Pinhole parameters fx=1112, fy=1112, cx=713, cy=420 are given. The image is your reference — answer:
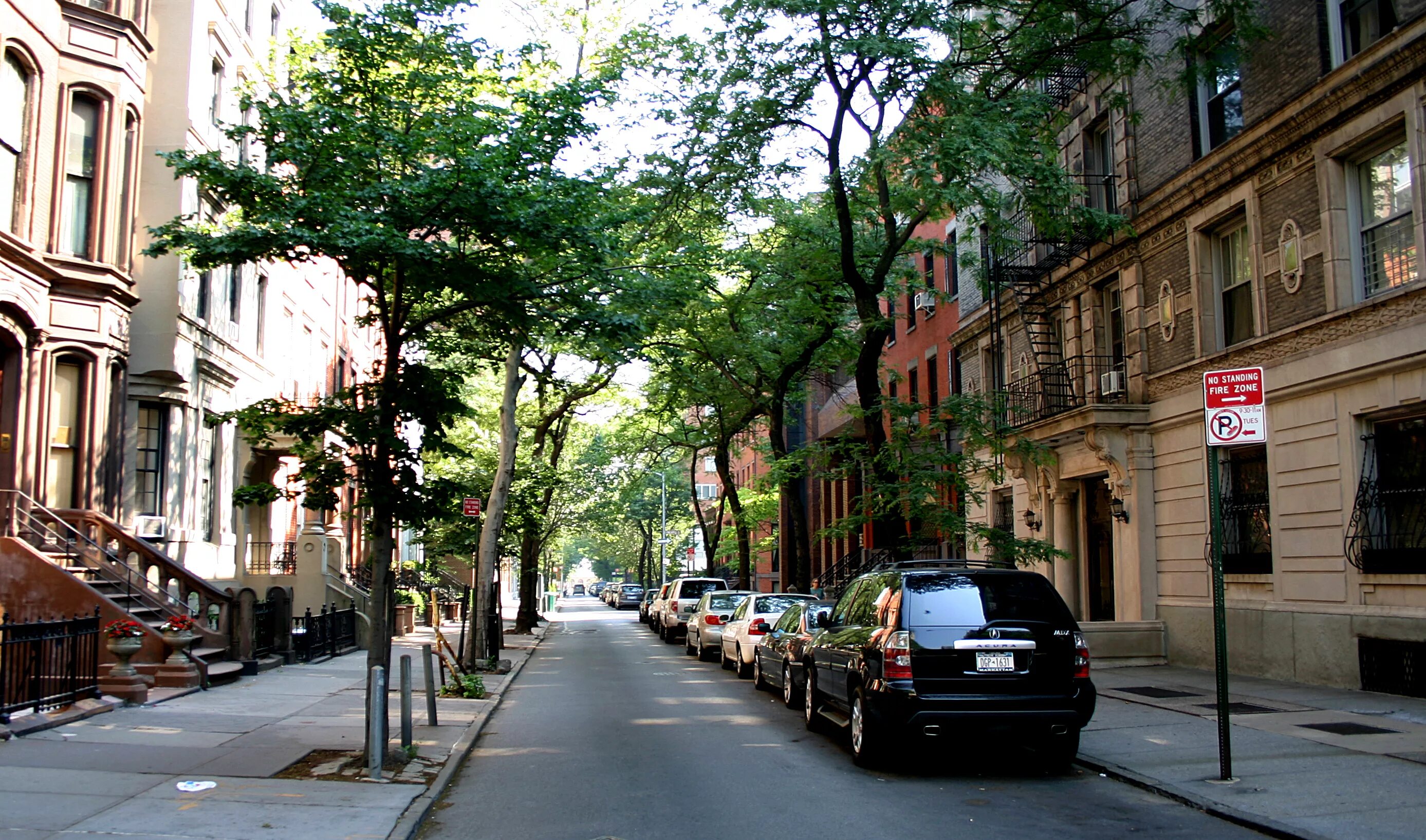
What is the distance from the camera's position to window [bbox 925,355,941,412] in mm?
31391

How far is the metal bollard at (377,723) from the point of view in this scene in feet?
30.8

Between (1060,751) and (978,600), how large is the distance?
1.55m

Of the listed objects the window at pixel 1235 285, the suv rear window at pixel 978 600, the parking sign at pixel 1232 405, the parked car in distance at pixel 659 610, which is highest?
the window at pixel 1235 285

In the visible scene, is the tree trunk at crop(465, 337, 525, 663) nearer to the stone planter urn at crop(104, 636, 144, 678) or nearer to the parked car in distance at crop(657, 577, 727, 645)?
the stone planter urn at crop(104, 636, 144, 678)

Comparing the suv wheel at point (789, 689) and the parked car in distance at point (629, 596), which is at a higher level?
the suv wheel at point (789, 689)

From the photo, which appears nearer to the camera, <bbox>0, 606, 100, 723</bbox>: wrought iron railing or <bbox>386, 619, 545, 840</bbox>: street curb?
<bbox>386, 619, 545, 840</bbox>: street curb

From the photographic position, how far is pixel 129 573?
16328 millimetres

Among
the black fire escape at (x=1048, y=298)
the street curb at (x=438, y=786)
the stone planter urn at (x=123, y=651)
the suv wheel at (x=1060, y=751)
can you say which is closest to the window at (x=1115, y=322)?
the black fire escape at (x=1048, y=298)

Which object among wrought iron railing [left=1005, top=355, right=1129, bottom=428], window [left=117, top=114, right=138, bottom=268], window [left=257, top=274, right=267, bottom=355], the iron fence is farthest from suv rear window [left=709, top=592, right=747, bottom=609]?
window [left=117, top=114, right=138, bottom=268]

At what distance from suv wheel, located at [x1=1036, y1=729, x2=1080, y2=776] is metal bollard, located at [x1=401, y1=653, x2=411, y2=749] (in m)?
5.69

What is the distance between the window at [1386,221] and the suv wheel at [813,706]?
340 inches

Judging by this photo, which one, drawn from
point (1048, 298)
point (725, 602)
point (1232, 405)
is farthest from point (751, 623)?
point (1232, 405)

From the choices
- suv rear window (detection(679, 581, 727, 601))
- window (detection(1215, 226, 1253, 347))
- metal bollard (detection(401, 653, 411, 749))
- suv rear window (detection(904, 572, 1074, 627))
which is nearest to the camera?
suv rear window (detection(904, 572, 1074, 627))

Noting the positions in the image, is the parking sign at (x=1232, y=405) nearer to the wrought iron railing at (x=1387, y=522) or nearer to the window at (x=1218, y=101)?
the wrought iron railing at (x=1387, y=522)
